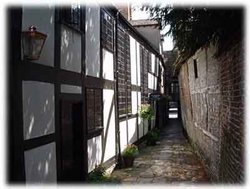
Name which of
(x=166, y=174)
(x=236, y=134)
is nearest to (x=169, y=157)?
(x=166, y=174)

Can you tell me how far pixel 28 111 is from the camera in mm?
5711

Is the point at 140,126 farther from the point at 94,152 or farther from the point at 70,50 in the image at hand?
the point at 70,50

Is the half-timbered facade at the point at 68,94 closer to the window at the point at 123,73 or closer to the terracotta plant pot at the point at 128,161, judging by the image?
the window at the point at 123,73

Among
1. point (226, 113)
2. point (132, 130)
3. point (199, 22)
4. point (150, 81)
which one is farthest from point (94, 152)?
point (150, 81)

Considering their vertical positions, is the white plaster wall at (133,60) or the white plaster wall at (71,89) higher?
the white plaster wall at (133,60)

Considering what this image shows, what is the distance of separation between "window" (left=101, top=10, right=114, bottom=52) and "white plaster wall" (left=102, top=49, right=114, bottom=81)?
0.19 metres

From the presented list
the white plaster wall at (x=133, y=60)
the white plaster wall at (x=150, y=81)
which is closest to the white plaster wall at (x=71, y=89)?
the white plaster wall at (x=133, y=60)

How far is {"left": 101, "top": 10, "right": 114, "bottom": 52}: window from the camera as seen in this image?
11.5 meters

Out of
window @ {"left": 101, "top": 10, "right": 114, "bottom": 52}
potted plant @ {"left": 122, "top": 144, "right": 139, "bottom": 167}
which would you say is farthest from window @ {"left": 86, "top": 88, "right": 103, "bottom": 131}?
potted plant @ {"left": 122, "top": 144, "right": 139, "bottom": 167}

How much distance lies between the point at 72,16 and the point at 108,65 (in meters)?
3.90

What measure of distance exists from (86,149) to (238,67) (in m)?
4.86

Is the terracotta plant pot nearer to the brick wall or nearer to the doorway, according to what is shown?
the doorway

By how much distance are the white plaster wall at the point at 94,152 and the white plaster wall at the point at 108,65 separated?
6.51 feet

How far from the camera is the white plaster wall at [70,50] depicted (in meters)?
7.59
